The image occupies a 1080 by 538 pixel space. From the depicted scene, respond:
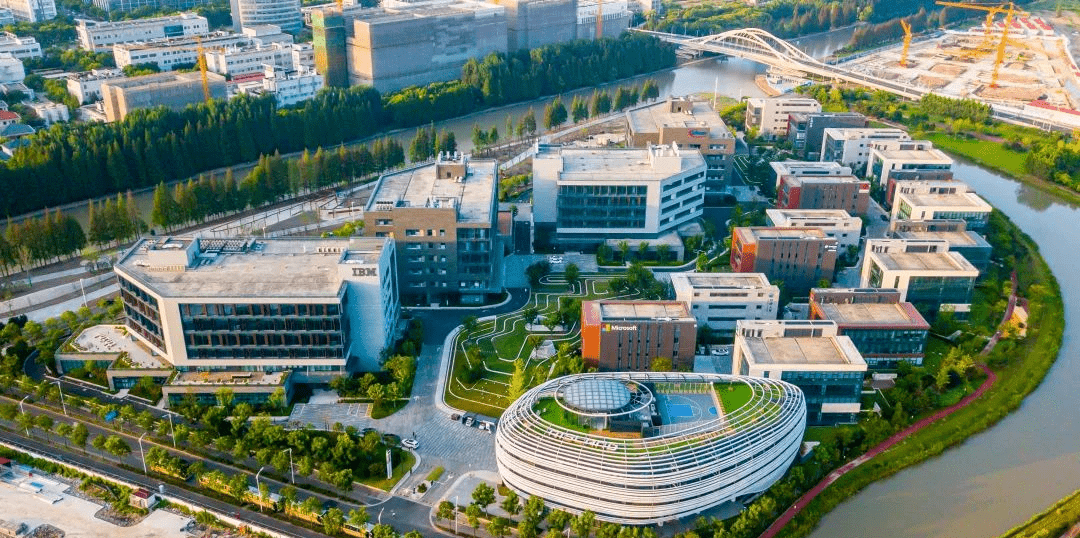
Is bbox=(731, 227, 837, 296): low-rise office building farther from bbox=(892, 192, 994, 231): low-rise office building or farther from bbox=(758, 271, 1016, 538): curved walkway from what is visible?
bbox=(892, 192, 994, 231): low-rise office building

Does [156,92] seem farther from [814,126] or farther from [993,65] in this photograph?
[993,65]

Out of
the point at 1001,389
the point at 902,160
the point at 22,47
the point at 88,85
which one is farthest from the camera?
the point at 22,47

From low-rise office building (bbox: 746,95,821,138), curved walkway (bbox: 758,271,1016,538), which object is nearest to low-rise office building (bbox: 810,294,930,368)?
curved walkway (bbox: 758,271,1016,538)

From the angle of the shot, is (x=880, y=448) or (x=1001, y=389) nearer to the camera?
(x=880, y=448)

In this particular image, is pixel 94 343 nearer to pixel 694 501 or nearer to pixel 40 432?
pixel 40 432

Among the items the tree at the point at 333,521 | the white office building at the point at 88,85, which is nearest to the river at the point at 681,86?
the white office building at the point at 88,85

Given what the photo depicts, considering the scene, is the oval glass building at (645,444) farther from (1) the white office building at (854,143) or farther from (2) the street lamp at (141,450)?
(1) the white office building at (854,143)

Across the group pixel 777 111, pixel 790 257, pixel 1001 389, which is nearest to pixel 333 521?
pixel 790 257
